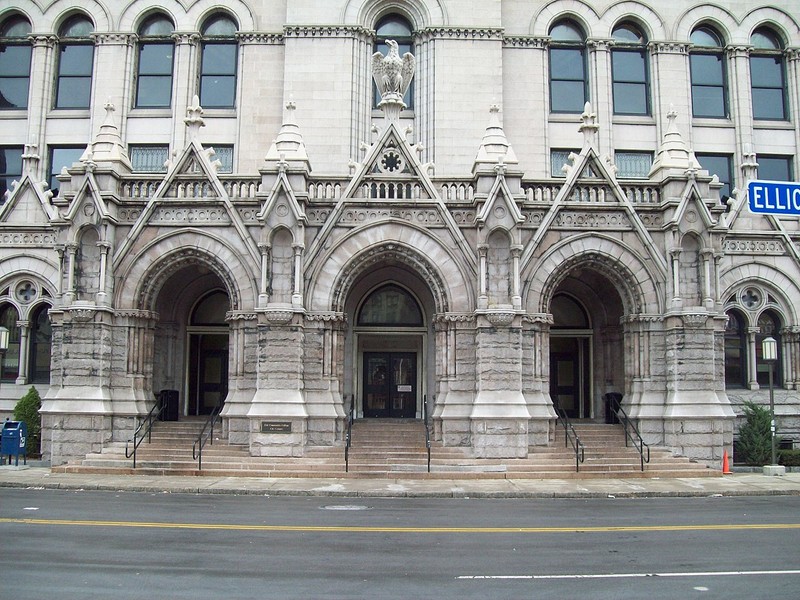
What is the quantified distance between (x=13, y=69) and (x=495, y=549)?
2755 cm

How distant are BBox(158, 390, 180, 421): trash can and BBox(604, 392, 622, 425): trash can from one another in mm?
13417

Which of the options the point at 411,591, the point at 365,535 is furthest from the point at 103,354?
the point at 411,591

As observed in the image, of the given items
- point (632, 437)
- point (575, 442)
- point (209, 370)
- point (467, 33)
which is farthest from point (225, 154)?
point (632, 437)

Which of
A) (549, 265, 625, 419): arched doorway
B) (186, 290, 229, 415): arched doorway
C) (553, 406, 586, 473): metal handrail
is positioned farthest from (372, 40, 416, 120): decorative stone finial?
(553, 406, 586, 473): metal handrail

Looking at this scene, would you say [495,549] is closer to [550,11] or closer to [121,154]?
[121,154]

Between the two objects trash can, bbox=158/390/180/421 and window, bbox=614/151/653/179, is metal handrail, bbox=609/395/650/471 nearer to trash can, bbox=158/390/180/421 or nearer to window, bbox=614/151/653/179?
window, bbox=614/151/653/179

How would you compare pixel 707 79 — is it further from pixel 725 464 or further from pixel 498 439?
pixel 498 439

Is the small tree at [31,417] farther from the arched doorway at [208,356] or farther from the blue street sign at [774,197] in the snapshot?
the blue street sign at [774,197]

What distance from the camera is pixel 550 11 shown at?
2980 cm

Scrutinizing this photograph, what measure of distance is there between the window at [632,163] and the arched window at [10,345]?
22.1 meters

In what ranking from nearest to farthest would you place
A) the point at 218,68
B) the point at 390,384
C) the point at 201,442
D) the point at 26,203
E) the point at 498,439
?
1. the point at 498,439
2. the point at 201,442
3. the point at 390,384
4. the point at 26,203
5. the point at 218,68

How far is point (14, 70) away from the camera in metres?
30.2

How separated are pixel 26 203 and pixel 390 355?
14.0m

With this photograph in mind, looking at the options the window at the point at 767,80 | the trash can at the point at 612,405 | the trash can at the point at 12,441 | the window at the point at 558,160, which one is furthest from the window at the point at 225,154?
the window at the point at 767,80
